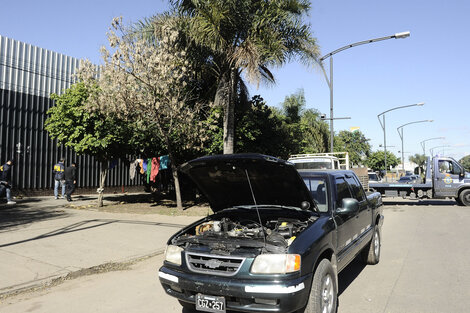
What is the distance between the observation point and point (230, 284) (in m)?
3.15

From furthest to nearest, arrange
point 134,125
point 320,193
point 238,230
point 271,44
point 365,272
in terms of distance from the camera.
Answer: point 134,125
point 271,44
point 365,272
point 320,193
point 238,230

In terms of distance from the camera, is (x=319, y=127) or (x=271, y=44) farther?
Answer: (x=319, y=127)

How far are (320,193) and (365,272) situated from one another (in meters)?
2.13

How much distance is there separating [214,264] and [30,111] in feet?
59.5

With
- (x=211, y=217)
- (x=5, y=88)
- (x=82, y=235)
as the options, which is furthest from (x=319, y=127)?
(x=211, y=217)

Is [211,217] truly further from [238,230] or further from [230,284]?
[230,284]

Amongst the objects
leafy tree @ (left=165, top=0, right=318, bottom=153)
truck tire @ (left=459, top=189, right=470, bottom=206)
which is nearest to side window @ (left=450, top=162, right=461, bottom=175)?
truck tire @ (left=459, top=189, right=470, bottom=206)

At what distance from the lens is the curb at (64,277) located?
4.76 metres

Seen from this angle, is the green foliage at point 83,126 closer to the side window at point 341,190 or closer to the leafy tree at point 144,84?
the leafy tree at point 144,84

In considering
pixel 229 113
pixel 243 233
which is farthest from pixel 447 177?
pixel 243 233

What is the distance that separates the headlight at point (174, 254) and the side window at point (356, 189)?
300cm

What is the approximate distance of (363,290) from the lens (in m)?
4.78

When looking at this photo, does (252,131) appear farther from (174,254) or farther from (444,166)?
(174,254)

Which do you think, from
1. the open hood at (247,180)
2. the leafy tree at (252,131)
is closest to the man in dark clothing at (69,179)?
the leafy tree at (252,131)
